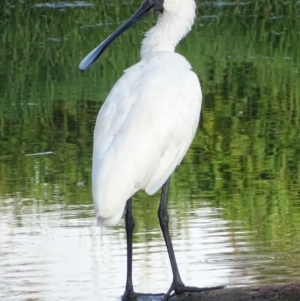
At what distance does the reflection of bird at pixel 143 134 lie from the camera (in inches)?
229

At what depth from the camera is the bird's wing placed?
580 centimetres

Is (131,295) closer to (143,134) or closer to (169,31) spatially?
(143,134)

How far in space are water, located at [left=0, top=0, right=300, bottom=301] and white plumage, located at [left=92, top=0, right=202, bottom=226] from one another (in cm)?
87

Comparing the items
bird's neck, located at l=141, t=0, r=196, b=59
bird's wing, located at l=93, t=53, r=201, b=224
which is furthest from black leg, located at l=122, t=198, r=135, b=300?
bird's neck, located at l=141, t=0, r=196, b=59

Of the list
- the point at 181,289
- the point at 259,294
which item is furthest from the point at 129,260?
the point at 259,294

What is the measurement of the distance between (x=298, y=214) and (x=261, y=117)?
3.61m

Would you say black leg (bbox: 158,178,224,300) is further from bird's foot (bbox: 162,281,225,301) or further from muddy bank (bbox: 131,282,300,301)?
muddy bank (bbox: 131,282,300,301)

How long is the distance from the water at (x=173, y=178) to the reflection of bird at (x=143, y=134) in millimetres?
725

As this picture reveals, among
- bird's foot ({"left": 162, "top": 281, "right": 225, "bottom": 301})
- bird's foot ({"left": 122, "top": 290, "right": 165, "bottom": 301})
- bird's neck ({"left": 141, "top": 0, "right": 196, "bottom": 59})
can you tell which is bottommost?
bird's foot ({"left": 122, "top": 290, "right": 165, "bottom": 301})

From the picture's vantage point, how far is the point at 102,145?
19.9 feet

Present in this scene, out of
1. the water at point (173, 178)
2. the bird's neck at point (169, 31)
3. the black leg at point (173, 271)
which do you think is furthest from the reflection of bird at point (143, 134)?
the water at point (173, 178)

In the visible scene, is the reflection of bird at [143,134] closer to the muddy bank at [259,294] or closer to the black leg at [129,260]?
the black leg at [129,260]

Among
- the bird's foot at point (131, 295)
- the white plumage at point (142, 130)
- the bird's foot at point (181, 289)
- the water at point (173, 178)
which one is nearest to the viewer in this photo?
the white plumage at point (142, 130)

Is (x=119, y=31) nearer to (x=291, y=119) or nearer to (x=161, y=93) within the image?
(x=161, y=93)
